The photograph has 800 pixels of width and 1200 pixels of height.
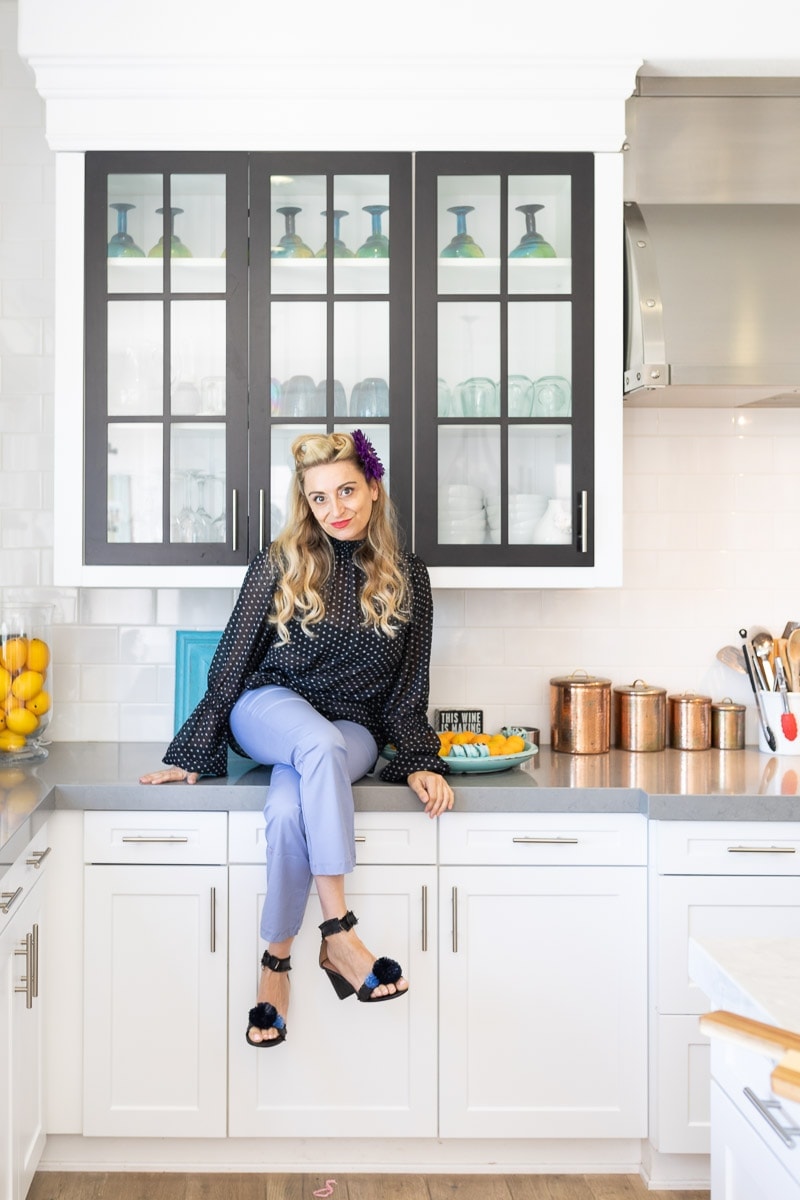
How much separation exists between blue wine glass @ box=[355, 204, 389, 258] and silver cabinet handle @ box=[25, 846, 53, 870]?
1.59 meters

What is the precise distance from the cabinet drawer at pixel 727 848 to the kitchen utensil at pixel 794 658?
58 cm

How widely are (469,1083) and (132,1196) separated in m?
0.80

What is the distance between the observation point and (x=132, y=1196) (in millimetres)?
2570

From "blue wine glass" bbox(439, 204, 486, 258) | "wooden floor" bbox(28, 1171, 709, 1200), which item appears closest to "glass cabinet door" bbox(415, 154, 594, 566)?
"blue wine glass" bbox(439, 204, 486, 258)

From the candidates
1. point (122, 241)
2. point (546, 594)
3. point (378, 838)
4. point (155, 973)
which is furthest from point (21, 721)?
point (546, 594)

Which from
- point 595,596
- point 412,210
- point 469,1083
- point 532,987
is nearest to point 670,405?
point 595,596

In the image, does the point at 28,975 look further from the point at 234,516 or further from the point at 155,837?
the point at 234,516

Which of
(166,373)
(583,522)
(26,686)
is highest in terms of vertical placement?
(166,373)

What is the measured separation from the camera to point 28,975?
2359 millimetres

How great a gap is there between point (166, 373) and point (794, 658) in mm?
1804

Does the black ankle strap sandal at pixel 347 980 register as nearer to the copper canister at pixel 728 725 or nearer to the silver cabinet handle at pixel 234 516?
the silver cabinet handle at pixel 234 516

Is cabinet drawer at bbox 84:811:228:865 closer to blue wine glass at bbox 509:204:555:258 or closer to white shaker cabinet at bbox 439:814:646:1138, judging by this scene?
white shaker cabinet at bbox 439:814:646:1138

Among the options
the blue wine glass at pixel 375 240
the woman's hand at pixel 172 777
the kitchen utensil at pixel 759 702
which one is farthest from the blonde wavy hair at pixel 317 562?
the kitchen utensil at pixel 759 702

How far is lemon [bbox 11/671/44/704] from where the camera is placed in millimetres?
2877
